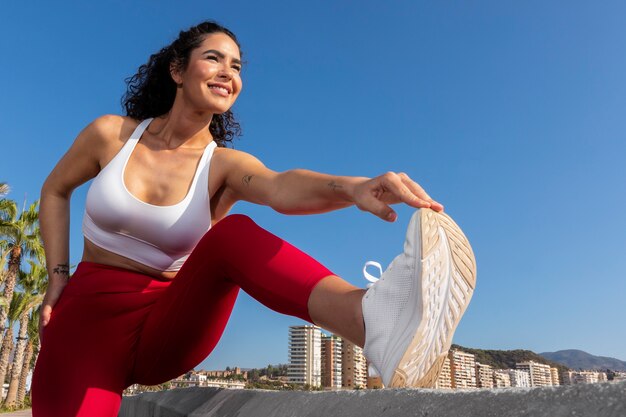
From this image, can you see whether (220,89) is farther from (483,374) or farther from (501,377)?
(483,374)

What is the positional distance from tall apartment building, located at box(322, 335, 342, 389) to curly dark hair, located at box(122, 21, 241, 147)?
11089 cm

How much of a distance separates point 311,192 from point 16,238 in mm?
21207

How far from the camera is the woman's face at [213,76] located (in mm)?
2172

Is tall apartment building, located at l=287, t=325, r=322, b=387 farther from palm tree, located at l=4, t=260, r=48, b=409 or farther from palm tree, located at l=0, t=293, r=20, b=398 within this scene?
palm tree, located at l=0, t=293, r=20, b=398

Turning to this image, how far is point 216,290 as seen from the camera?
1.74 meters

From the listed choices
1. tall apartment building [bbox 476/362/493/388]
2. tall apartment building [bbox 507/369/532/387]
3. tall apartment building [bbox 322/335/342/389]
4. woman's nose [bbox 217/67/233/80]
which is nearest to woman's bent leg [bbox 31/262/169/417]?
woman's nose [bbox 217/67/233/80]

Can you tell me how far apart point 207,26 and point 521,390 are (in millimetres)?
2169

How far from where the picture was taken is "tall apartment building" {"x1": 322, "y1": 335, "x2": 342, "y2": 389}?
357 feet

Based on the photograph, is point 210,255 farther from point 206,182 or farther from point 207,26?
point 207,26

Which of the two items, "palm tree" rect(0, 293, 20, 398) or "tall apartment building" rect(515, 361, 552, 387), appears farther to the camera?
"tall apartment building" rect(515, 361, 552, 387)

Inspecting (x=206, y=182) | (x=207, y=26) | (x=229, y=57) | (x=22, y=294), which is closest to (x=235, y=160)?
(x=206, y=182)

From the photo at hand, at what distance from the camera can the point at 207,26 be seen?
95.0 inches

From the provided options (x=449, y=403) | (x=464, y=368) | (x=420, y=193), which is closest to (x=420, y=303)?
(x=420, y=193)

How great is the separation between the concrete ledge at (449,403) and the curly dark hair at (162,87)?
1.46m
